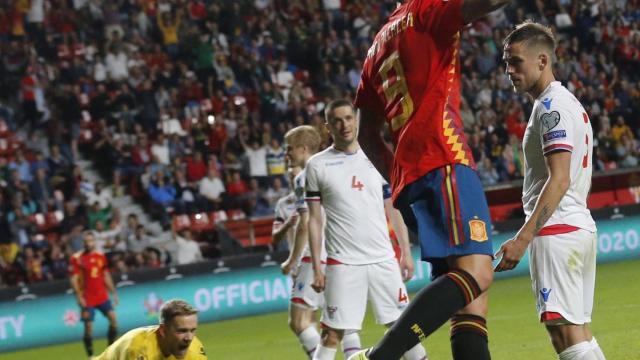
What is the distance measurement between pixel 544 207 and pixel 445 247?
0.53m

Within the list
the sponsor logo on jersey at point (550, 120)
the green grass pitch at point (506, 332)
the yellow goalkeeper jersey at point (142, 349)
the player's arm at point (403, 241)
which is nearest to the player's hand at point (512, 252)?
the sponsor logo on jersey at point (550, 120)

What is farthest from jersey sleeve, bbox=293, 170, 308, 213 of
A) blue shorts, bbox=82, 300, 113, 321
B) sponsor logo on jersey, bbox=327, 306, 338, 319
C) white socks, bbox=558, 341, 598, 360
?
blue shorts, bbox=82, 300, 113, 321

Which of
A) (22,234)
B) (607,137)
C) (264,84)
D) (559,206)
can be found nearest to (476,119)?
(607,137)

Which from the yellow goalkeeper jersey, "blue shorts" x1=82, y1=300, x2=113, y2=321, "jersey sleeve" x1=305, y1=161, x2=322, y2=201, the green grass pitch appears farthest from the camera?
"blue shorts" x1=82, y1=300, x2=113, y2=321

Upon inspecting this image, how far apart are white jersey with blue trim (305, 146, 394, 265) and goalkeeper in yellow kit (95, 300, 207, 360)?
208 centimetres

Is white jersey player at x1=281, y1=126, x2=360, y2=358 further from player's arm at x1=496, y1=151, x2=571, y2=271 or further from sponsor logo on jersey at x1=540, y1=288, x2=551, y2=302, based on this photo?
player's arm at x1=496, y1=151, x2=571, y2=271

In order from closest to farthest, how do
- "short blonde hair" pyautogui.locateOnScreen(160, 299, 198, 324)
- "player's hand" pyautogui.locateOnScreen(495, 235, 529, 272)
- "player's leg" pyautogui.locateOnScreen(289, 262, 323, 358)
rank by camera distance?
"player's hand" pyautogui.locateOnScreen(495, 235, 529, 272) < "short blonde hair" pyautogui.locateOnScreen(160, 299, 198, 324) < "player's leg" pyautogui.locateOnScreen(289, 262, 323, 358)

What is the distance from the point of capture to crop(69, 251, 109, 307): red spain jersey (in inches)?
594

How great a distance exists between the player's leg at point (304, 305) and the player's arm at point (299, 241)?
0.10 meters

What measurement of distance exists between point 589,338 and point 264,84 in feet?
56.0

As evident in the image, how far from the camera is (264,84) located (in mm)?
22578

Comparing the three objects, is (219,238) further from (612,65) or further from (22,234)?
(612,65)

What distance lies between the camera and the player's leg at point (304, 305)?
9.59 meters

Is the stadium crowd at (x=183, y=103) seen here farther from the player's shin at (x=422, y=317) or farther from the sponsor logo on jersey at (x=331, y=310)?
the player's shin at (x=422, y=317)
